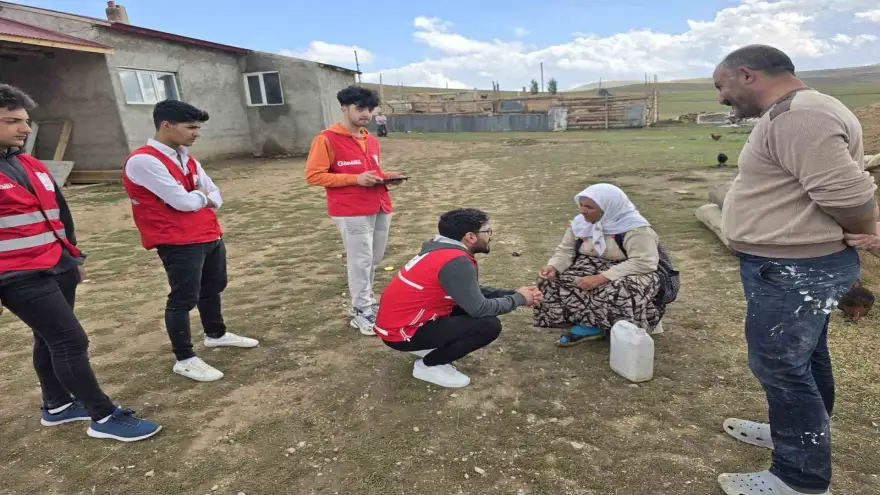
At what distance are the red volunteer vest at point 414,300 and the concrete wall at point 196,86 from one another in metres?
12.3

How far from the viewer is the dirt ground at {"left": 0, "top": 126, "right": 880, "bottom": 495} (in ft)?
7.96

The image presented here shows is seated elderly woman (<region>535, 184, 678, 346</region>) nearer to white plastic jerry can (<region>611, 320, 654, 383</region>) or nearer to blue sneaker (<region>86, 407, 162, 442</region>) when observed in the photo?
white plastic jerry can (<region>611, 320, 654, 383</region>)

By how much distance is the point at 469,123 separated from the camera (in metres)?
29.6

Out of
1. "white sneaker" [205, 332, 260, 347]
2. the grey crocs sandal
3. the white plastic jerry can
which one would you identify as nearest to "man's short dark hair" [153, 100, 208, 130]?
"white sneaker" [205, 332, 260, 347]

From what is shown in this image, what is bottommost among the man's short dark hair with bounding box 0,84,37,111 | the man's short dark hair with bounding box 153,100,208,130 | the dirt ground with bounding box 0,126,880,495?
the dirt ground with bounding box 0,126,880,495

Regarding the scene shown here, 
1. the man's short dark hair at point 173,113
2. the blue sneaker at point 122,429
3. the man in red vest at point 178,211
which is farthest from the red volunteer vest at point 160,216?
the blue sneaker at point 122,429

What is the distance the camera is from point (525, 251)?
19.9 feet

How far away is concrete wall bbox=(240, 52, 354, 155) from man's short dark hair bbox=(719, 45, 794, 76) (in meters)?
15.5

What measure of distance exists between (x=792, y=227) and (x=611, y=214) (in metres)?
1.60

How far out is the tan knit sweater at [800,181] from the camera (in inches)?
65.7

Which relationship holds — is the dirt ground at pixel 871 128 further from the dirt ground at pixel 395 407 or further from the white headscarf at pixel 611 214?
the white headscarf at pixel 611 214

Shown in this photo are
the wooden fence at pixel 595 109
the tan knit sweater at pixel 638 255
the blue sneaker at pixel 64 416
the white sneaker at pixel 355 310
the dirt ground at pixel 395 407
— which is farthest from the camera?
the wooden fence at pixel 595 109

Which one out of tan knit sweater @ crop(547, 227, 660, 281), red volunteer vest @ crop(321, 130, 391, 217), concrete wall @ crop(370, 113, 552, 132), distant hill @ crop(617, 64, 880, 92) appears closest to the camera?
tan knit sweater @ crop(547, 227, 660, 281)

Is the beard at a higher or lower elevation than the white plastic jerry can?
higher
